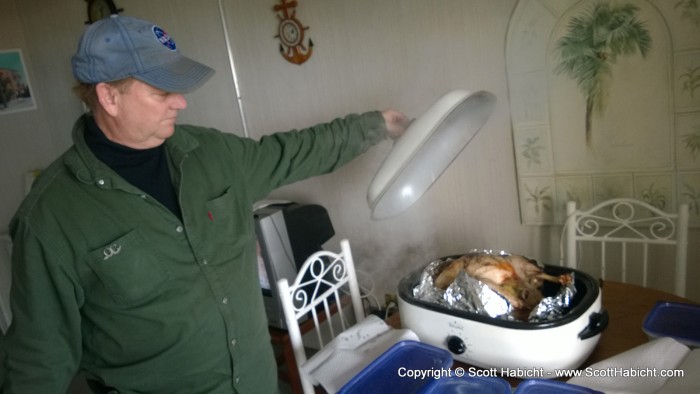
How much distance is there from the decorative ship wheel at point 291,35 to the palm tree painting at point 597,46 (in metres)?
0.97

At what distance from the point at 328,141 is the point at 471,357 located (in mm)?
623

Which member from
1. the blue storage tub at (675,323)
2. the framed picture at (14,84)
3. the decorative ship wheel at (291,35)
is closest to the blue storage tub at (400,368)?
the blue storage tub at (675,323)

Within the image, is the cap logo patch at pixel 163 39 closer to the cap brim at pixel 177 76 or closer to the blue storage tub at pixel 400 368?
the cap brim at pixel 177 76

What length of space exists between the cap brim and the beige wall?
912 millimetres

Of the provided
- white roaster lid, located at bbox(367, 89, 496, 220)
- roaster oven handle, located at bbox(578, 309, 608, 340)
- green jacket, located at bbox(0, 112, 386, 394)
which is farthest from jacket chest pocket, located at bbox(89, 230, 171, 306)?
roaster oven handle, located at bbox(578, 309, 608, 340)

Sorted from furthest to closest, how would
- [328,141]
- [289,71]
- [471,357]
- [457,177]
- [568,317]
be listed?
[289,71] → [457,177] → [328,141] → [471,357] → [568,317]

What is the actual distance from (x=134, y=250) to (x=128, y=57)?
1.23 feet

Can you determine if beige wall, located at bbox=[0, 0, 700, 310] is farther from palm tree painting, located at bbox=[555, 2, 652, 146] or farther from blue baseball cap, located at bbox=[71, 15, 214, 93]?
blue baseball cap, located at bbox=[71, 15, 214, 93]

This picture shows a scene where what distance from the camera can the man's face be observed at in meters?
0.94

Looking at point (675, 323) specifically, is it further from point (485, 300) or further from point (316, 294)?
point (316, 294)

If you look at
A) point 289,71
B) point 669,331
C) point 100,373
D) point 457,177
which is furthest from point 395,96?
point 100,373

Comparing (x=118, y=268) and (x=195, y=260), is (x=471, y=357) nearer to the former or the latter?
(x=195, y=260)

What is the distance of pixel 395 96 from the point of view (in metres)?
1.79

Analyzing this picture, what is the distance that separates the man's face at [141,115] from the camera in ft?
3.07
